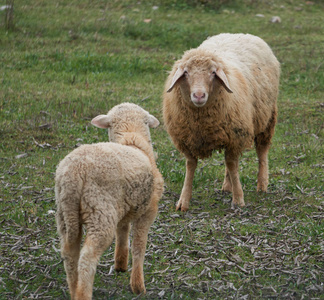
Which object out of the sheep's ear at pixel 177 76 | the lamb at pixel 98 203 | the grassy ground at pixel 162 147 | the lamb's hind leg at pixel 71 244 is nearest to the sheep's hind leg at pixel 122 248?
the grassy ground at pixel 162 147

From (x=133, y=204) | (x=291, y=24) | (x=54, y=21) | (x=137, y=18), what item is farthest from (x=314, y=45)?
(x=133, y=204)

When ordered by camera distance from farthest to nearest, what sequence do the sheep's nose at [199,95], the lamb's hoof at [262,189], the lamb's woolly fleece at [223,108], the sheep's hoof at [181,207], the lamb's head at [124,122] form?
1. the lamb's hoof at [262,189]
2. the sheep's hoof at [181,207]
3. the lamb's woolly fleece at [223,108]
4. the sheep's nose at [199,95]
5. the lamb's head at [124,122]

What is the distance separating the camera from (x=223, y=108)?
6484mm

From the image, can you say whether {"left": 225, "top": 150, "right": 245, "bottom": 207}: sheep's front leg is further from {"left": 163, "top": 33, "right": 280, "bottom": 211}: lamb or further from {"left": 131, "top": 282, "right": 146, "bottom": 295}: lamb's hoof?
{"left": 131, "top": 282, "right": 146, "bottom": 295}: lamb's hoof

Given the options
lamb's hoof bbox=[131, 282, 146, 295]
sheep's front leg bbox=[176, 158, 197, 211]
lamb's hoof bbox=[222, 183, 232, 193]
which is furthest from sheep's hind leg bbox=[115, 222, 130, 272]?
lamb's hoof bbox=[222, 183, 232, 193]

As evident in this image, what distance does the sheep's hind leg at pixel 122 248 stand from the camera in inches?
191

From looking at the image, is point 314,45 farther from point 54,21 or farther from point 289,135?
point 54,21

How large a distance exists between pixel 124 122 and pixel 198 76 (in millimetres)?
1431

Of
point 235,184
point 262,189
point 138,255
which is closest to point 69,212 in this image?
point 138,255

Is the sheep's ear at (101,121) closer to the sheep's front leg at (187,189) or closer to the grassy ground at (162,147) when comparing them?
the grassy ground at (162,147)

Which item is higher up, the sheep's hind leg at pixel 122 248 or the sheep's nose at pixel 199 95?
the sheep's nose at pixel 199 95

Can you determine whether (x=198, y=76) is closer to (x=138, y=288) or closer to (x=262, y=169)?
(x=262, y=169)

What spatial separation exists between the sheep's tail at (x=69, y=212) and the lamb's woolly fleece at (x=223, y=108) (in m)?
2.66

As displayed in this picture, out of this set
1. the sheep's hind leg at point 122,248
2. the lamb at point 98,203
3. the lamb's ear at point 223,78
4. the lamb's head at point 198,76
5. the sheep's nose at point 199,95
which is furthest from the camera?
the lamb's ear at point 223,78
